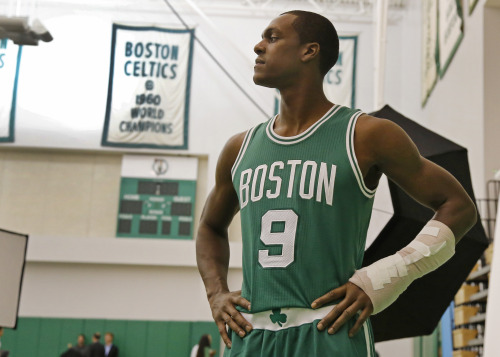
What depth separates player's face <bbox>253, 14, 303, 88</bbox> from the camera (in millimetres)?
2311

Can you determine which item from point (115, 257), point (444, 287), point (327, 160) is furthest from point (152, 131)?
point (327, 160)

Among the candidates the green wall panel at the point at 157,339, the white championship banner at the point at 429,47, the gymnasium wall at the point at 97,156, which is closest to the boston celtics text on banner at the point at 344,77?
the gymnasium wall at the point at 97,156

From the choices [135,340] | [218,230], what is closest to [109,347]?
[135,340]

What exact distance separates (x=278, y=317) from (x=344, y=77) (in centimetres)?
1551

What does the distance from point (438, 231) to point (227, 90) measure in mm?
16100

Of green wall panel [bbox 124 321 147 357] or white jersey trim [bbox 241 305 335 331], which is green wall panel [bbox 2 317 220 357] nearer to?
green wall panel [bbox 124 321 147 357]

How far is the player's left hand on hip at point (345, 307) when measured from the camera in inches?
78.4

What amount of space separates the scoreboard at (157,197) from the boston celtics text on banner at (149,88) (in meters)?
0.51

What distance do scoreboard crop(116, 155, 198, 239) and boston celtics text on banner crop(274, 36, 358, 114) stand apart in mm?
2898

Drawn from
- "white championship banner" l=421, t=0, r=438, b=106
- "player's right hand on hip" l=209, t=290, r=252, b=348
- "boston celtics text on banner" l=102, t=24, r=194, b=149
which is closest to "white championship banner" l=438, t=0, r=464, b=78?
"white championship banner" l=421, t=0, r=438, b=106

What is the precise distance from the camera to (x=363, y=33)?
18016 millimetres

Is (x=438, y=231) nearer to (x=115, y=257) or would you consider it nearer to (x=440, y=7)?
(x=440, y=7)

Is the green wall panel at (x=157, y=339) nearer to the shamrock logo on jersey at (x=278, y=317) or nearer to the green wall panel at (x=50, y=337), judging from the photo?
the green wall panel at (x=50, y=337)

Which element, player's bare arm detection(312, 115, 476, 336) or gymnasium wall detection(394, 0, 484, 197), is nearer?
player's bare arm detection(312, 115, 476, 336)
